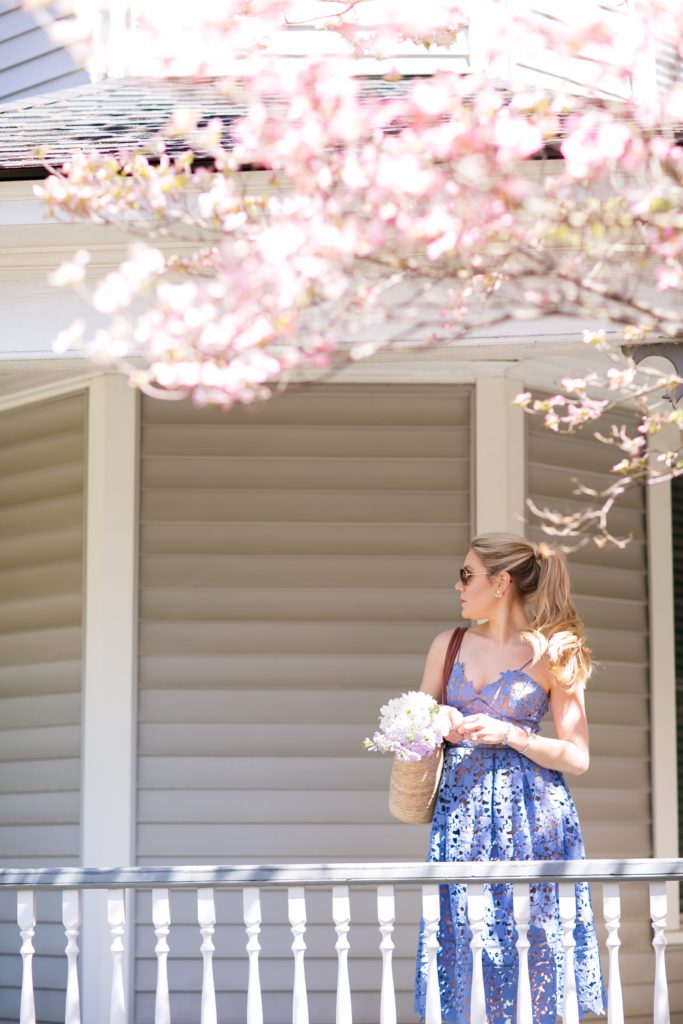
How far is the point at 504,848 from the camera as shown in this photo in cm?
415

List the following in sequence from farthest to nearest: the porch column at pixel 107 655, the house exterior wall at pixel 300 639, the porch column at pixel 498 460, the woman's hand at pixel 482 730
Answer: the porch column at pixel 498 460 → the house exterior wall at pixel 300 639 → the porch column at pixel 107 655 → the woman's hand at pixel 482 730

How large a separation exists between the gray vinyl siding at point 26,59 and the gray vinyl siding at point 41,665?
1750 millimetres

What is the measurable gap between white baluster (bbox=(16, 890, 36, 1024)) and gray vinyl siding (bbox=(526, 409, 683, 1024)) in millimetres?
2298

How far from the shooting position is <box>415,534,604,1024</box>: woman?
4.10m

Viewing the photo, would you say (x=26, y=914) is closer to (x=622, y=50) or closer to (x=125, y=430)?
(x=125, y=430)

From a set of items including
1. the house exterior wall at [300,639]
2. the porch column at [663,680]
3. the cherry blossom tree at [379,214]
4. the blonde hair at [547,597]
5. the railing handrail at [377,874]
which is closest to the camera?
the cherry blossom tree at [379,214]

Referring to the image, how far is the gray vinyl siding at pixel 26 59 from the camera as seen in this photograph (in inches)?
260

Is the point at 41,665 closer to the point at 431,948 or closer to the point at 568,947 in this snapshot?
the point at 431,948

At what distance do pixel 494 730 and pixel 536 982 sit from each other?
0.75 metres

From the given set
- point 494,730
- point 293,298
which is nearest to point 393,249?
point 293,298

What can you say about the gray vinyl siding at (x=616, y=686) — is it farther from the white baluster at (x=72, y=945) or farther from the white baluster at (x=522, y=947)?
the white baluster at (x=72, y=945)

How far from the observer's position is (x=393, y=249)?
284cm

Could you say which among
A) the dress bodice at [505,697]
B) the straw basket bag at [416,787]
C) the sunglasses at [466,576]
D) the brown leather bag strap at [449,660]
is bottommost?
the straw basket bag at [416,787]

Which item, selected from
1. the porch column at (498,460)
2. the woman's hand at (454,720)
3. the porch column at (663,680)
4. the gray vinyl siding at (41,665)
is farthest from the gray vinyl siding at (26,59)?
the woman's hand at (454,720)
